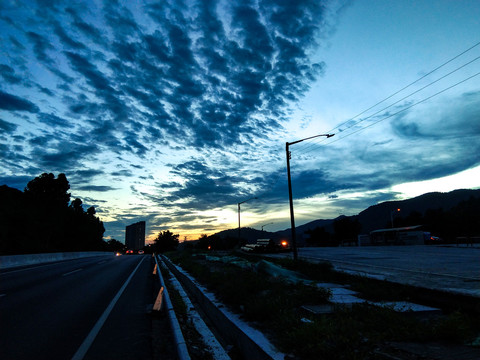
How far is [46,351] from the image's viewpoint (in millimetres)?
4699

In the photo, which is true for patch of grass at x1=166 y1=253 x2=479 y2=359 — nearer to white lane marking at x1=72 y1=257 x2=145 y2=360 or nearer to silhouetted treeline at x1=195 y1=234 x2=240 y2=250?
white lane marking at x1=72 y1=257 x2=145 y2=360

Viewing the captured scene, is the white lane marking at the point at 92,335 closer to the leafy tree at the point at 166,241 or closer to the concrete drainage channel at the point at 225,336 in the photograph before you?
the concrete drainage channel at the point at 225,336

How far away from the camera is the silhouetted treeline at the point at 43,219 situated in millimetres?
57062

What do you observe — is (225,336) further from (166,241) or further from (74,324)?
(166,241)

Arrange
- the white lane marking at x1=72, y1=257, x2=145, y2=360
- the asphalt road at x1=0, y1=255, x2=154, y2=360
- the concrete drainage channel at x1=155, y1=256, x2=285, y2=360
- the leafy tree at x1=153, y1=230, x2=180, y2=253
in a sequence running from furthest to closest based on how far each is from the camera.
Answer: the leafy tree at x1=153, y1=230, x2=180, y2=253
the asphalt road at x1=0, y1=255, x2=154, y2=360
the white lane marking at x1=72, y1=257, x2=145, y2=360
the concrete drainage channel at x1=155, y1=256, x2=285, y2=360

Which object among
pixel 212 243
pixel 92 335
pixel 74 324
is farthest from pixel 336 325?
pixel 212 243

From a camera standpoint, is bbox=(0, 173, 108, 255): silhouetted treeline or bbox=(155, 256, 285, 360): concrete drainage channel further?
bbox=(0, 173, 108, 255): silhouetted treeline

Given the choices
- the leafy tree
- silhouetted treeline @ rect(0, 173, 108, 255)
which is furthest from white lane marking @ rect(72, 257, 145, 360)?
the leafy tree

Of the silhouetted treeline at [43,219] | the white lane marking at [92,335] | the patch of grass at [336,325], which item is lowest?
the white lane marking at [92,335]

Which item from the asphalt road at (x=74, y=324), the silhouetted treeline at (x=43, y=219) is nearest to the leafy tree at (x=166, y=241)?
the silhouetted treeline at (x=43, y=219)

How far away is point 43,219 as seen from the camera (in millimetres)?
Result: 70000

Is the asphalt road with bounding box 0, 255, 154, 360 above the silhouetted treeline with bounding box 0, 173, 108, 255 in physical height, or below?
below

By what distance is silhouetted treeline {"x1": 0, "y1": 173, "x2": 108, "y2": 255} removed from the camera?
2247 inches

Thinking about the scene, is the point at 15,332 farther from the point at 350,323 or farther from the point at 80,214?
the point at 80,214
